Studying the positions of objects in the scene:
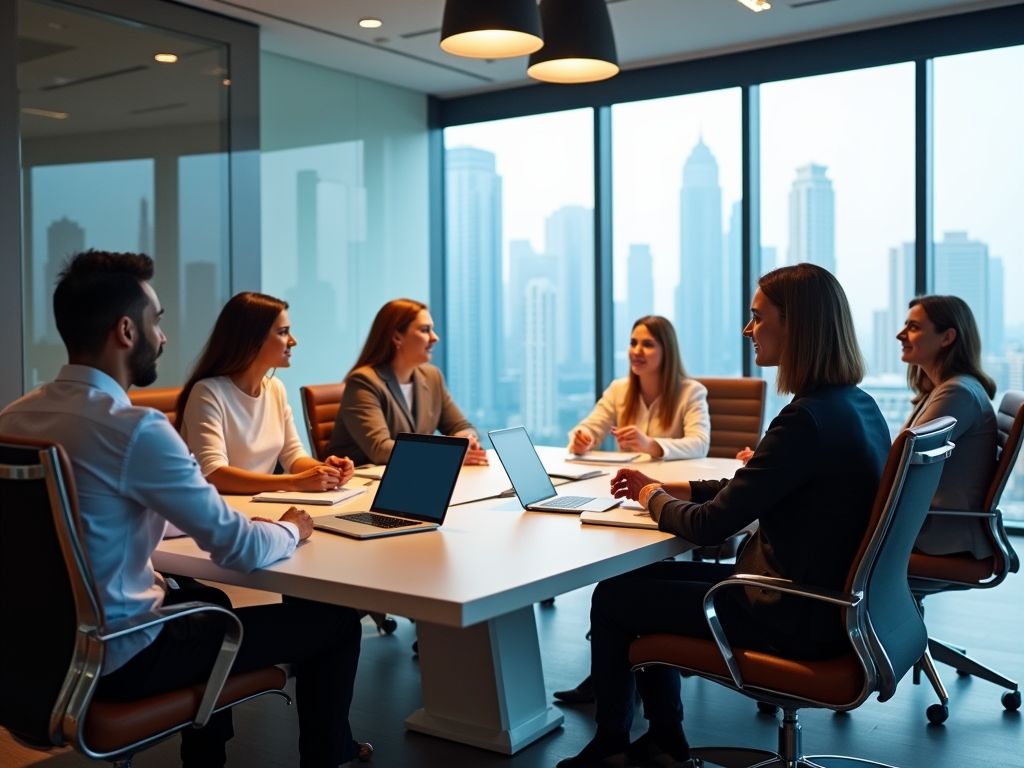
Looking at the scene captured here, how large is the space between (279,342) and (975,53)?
14.8 feet

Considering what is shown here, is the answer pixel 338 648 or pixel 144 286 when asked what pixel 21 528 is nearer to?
pixel 144 286

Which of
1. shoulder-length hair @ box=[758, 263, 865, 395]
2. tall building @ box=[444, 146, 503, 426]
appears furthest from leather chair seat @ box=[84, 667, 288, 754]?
tall building @ box=[444, 146, 503, 426]

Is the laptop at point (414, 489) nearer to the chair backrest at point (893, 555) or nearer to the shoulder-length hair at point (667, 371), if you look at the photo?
the chair backrest at point (893, 555)

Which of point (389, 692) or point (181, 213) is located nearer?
Answer: point (389, 692)

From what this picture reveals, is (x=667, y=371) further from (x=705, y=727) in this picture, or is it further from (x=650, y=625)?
(x=650, y=625)

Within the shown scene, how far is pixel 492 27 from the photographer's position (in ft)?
10.9

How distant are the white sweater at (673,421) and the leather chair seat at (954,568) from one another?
3.64 feet

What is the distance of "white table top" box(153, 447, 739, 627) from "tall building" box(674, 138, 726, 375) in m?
4.18

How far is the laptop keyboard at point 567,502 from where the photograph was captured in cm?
299

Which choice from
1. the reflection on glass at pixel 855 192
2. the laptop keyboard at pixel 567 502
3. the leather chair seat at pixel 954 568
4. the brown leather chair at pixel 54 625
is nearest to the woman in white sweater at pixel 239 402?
the laptop keyboard at pixel 567 502

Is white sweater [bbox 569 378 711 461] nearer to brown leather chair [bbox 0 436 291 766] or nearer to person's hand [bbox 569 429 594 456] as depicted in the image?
person's hand [bbox 569 429 594 456]

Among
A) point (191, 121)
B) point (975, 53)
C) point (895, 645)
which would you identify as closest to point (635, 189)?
point (975, 53)

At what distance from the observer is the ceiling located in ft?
18.2

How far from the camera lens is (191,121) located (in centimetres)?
577
